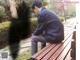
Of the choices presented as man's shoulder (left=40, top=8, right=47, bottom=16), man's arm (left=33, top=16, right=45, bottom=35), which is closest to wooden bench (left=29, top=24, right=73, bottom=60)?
man's arm (left=33, top=16, right=45, bottom=35)

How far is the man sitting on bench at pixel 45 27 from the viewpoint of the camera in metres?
1.78

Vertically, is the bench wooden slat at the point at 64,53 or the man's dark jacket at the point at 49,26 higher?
the man's dark jacket at the point at 49,26

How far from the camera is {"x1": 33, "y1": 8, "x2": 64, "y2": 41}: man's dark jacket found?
1797 millimetres

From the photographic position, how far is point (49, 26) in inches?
71.9

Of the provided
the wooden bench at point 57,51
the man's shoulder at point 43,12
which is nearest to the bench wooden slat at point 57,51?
the wooden bench at point 57,51

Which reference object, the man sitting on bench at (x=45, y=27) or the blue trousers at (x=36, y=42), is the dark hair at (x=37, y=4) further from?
the blue trousers at (x=36, y=42)

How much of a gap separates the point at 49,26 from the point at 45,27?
0.04 metres

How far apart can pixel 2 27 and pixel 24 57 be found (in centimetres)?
30

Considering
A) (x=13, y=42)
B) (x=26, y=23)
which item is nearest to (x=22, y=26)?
(x=26, y=23)

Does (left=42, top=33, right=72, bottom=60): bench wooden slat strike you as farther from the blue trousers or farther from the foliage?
the foliage

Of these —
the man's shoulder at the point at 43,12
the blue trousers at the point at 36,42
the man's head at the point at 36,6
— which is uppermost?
the man's head at the point at 36,6

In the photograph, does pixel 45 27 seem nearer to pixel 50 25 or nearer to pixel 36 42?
pixel 50 25

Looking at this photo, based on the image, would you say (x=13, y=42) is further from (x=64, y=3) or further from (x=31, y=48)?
(x=64, y=3)

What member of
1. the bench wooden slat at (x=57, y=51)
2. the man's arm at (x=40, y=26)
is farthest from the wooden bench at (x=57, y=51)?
the man's arm at (x=40, y=26)
